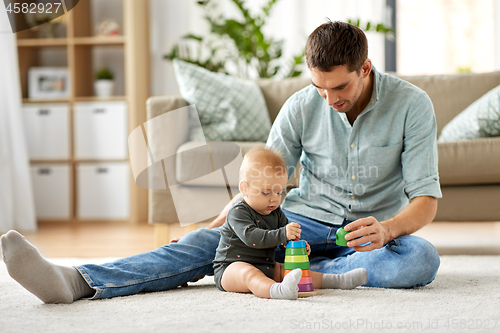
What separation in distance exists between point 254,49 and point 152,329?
7.81ft

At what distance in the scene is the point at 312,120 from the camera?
1316mm

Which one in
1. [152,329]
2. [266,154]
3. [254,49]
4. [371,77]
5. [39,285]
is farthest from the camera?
[254,49]

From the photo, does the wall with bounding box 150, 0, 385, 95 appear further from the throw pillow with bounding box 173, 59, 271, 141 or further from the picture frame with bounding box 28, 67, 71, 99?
the throw pillow with bounding box 173, 59, 271, 141

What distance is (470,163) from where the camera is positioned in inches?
71.6

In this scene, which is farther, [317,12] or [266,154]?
[317,12]

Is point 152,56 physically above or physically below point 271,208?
above

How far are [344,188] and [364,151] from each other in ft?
0.36

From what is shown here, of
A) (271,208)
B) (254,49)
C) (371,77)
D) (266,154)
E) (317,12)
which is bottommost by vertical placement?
(271,208)

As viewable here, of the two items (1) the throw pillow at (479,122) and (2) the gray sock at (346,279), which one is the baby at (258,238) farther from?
(1) the throw pillow at (479,122)

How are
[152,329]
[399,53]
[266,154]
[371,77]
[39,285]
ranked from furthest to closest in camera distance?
[399,53]
[371,77]
[266,154]
[39,285]
[152,329]

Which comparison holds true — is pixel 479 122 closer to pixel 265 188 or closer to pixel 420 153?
pixel 420 153

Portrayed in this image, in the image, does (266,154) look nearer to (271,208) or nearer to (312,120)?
(271,208)

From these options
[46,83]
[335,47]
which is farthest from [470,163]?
[46,83]

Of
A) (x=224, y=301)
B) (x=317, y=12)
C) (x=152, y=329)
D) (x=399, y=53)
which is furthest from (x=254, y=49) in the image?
(x=152, y=329)
